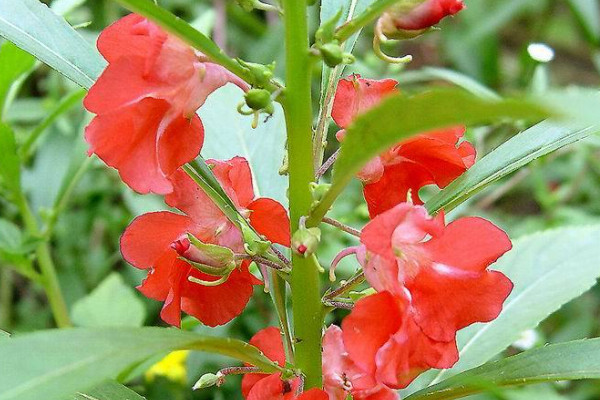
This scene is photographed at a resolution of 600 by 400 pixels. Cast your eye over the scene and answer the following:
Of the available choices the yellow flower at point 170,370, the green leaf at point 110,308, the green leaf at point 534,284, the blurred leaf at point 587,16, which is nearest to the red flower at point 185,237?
the green leaf at point 534,284

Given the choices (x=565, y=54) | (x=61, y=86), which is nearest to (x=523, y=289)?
(x=61, y=86)

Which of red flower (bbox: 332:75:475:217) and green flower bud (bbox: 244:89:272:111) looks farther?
red flower (bbox: 332:75:475:217)

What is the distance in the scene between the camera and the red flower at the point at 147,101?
0.69 m

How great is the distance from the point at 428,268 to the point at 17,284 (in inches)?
68.8

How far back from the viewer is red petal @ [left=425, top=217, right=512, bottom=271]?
709 mm

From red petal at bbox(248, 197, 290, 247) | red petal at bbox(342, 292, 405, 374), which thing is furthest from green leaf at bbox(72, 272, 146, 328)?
red petal at bbox(342, 292, 405, 374)

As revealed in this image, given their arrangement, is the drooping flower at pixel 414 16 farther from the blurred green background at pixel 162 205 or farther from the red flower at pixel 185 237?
the blurred green background at pixel 162 205

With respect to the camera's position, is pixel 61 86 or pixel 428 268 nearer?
pixel 428 268

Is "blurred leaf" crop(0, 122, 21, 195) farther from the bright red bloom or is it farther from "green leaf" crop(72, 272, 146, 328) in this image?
the bright red bloom

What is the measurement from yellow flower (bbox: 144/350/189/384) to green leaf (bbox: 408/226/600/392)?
67 cm

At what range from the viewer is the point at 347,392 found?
31.5 inches

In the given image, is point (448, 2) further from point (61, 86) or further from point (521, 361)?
point (61, 86)

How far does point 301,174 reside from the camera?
72cm

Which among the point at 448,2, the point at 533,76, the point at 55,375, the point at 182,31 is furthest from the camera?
the point at 533,76
